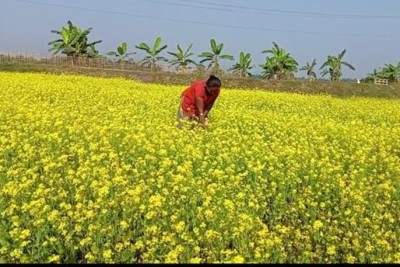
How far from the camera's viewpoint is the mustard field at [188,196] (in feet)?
13.2

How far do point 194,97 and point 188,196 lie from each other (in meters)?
4.56

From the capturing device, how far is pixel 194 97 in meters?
9.40

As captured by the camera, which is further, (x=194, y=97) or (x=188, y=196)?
(x=194, y=97)

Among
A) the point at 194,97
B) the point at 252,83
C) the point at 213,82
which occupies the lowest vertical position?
the point at 252,83

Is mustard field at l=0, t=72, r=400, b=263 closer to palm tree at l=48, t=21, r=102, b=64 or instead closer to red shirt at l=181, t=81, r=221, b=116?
red shirt at l=181, t=81, r=221, b=116

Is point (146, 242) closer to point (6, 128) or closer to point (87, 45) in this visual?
point (6, 128)

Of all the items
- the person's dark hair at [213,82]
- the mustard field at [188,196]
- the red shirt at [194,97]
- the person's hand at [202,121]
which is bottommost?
the mustard field at [188,196]

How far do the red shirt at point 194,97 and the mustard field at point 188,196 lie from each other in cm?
58

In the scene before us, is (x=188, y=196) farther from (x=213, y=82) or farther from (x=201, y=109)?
(x=201, y=109)

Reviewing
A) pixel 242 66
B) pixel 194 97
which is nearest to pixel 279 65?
pixel 242 66

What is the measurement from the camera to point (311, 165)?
6.64m

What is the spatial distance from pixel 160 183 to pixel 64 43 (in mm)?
33635

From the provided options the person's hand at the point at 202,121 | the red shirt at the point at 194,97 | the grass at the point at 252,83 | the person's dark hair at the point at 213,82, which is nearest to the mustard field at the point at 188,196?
the person's hand at the point at 202,121

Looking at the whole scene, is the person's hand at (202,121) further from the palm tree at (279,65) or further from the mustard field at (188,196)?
the palm tree at (279,65)
